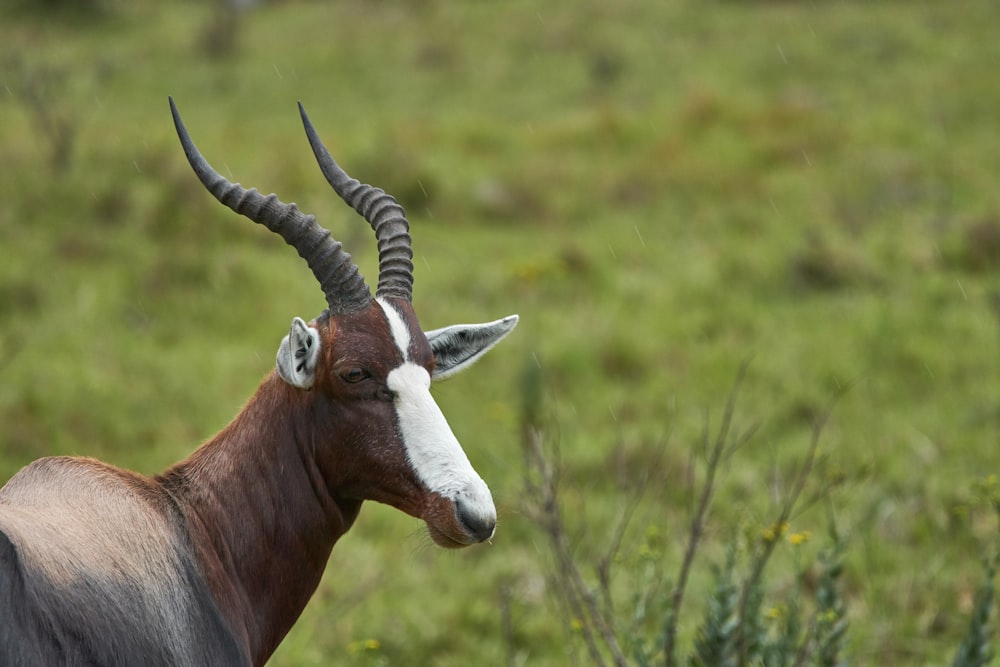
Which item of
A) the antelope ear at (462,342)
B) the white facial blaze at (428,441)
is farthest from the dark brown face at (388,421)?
the antelope ear at (462,342)

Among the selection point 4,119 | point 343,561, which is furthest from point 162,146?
point 343,561

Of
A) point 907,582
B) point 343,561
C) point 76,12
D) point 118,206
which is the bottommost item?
point 907,582

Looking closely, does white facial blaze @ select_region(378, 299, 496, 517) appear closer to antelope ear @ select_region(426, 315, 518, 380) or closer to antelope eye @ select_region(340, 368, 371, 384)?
antelope eye @ select_region(340, 368, 371, 384)

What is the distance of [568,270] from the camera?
1083 centimetres

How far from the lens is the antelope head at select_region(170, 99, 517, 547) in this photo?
3441 mm

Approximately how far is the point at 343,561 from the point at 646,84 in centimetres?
1199

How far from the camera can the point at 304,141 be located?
14.1 m

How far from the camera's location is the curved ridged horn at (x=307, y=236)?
3568mm

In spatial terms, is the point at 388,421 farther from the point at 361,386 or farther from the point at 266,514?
the point at 266,514

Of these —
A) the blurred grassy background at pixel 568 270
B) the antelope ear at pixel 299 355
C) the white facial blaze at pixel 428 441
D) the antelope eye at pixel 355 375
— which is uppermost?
the antelope ear at pixel 299 355

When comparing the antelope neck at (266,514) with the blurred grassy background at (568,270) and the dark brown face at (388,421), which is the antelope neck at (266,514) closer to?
the dark brown face at (388,421)

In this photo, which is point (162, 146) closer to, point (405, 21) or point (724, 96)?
point (724, 96)

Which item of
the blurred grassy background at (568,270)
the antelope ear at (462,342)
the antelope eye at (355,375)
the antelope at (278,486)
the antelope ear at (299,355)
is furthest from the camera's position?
the blurred grassy background at (568,270)

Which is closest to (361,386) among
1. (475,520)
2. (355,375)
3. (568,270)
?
(355,375)
